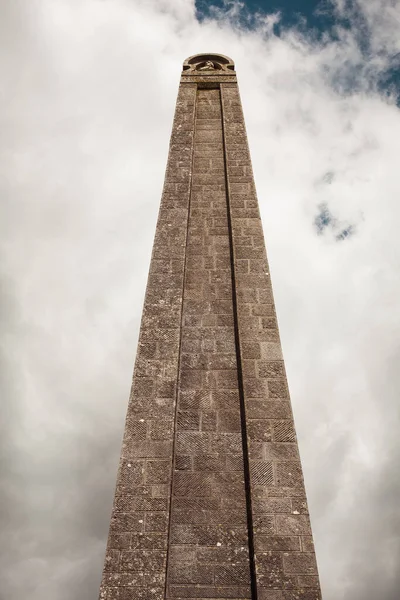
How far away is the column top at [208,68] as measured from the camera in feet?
41.7

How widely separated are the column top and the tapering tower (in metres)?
5.20

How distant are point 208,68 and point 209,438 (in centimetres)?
1074

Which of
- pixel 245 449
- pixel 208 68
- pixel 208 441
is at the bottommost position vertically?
pixel 245 449

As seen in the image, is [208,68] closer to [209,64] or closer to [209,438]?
[209,64]

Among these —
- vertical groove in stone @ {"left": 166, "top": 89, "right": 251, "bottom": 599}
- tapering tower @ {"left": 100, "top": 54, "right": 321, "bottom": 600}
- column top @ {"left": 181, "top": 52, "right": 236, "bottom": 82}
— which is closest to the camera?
tapering tower @ {"left": 100, "top": 54, "right": 321, "bottom": 600}

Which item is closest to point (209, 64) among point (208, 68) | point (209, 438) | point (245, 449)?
point (208, 68)

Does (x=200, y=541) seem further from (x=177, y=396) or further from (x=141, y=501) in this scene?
(x=177, y=396)

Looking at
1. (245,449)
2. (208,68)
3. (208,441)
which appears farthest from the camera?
(208,68)

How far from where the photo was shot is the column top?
Answer: 41.7 feet

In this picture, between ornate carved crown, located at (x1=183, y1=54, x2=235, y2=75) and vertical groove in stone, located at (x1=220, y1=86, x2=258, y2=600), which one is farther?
ornate carved crown, located at (x1=183, y1=54, x2=235, y2=75)

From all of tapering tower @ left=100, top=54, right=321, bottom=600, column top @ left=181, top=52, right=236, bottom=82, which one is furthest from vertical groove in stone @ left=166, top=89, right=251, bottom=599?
column top @ left=181, top=52, right=236, bottom=82

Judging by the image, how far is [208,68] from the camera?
43.2ft

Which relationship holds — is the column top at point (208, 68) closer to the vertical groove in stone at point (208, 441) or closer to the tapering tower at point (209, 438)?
the tapering tower at point (209, 438)

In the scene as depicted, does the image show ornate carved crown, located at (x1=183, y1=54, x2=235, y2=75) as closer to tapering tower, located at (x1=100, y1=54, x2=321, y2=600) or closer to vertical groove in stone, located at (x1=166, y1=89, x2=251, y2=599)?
tapering tower, located at (x1=100, y1=54, x2=321, y2=600)
